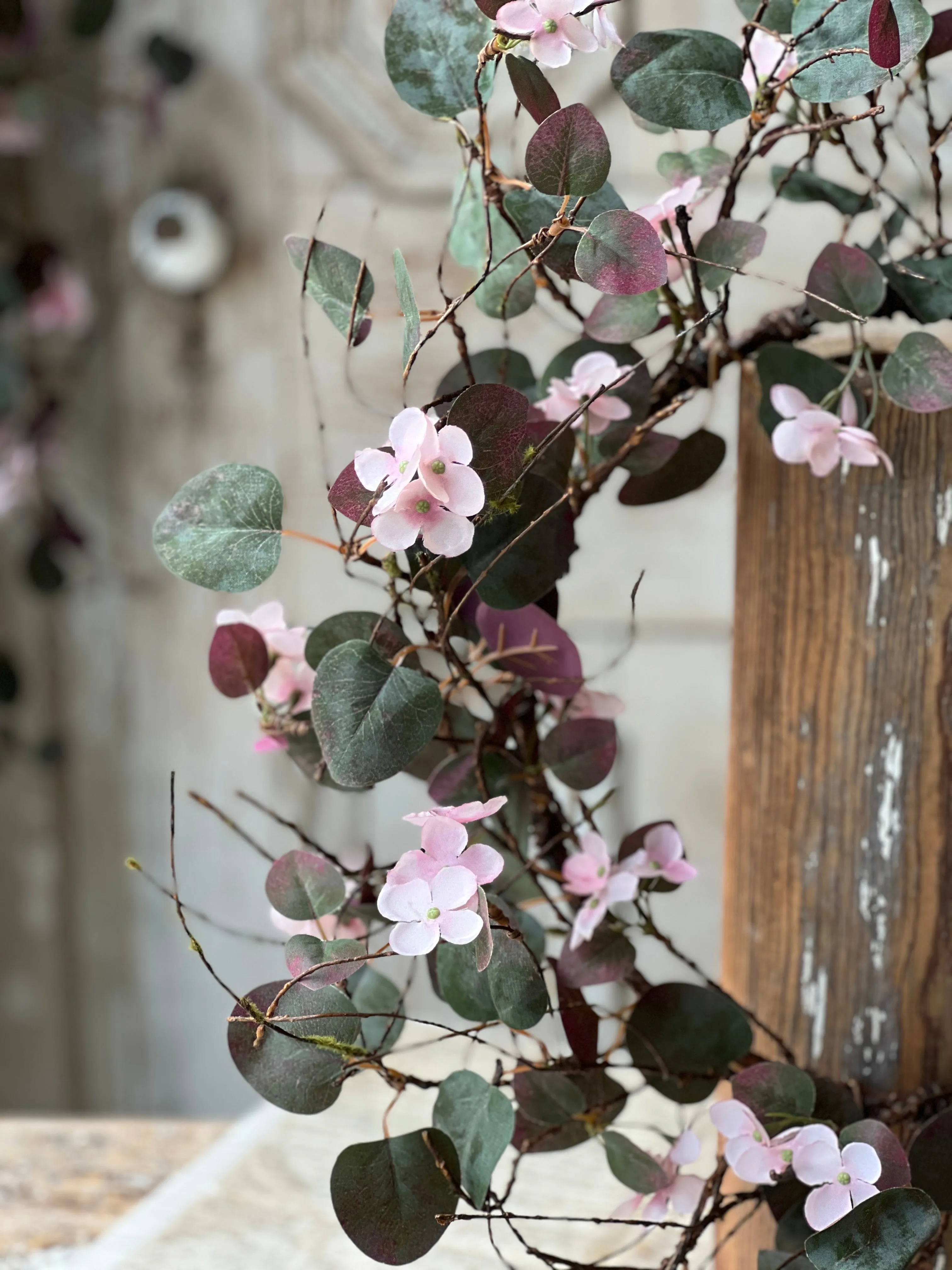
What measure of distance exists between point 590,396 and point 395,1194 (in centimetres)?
30

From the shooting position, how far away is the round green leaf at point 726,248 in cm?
41

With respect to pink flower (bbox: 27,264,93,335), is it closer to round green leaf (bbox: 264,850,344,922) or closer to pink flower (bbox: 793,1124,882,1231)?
round green leaf (bbox: 264,850,344,922)

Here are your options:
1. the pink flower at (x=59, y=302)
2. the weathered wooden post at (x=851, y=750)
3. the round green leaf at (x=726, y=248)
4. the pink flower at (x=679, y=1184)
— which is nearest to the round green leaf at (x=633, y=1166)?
the pink flower at (x=679, y=1184)

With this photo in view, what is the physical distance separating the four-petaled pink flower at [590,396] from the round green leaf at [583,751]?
0.12 meters

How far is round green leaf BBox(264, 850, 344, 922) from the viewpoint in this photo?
1.33 feet

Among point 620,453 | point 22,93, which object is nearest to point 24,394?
point 22,93

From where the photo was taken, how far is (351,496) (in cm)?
35

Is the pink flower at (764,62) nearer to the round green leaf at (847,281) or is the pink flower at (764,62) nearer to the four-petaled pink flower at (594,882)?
the round green leaf at (847,281)

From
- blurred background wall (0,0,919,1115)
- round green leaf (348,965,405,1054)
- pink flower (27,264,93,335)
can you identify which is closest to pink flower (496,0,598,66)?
round green leaf (348,965,405,1054)

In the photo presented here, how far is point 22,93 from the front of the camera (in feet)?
4.32

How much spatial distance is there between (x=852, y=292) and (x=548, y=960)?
29 centimetres

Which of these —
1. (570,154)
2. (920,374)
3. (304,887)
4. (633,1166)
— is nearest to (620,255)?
(570,154)

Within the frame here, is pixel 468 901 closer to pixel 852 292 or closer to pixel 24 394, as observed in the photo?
pixel 852 292

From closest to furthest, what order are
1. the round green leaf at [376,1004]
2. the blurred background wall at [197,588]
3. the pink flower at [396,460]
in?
the pink flower at [396,460]
the round green leaf at [376,1004]
the blurred background wall at [197,588]
